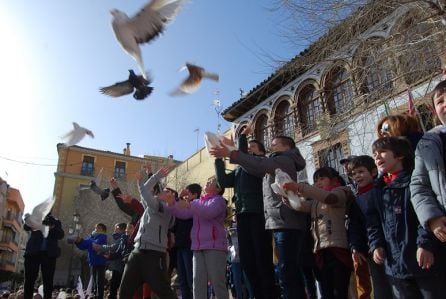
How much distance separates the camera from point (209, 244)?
13.6 feet

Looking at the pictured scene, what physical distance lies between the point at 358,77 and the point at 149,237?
4.59 m

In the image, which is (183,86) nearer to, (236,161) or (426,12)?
(236,161)

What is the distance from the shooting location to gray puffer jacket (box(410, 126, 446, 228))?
1990 millimetres

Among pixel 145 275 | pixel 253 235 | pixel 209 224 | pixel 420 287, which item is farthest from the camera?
pixel 209 224

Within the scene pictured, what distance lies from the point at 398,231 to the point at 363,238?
0.76 metres

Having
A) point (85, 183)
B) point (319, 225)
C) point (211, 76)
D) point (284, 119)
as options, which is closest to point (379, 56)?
point (211, 76)

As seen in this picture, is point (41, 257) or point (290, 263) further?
point (41, 257)

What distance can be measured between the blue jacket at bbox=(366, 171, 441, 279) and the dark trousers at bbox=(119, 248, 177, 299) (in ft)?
7.62

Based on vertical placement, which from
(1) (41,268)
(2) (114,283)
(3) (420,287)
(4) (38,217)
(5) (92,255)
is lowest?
(3) (420,287)

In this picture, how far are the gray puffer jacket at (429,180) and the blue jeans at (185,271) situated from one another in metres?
3.45

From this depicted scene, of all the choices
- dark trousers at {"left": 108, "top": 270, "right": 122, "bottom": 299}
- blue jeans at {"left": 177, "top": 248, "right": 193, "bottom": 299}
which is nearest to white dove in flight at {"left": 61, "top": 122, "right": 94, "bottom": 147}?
dark trousers at {"left": 108, "top": 270, "right": 122, "bottom": 299}

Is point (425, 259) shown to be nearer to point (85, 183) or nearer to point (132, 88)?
point (132, 88)

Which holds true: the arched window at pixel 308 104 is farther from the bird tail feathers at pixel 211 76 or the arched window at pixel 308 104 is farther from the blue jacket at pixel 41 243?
the blue jacket at pixel 41 243

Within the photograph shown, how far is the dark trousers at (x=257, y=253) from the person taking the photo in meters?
3.57
